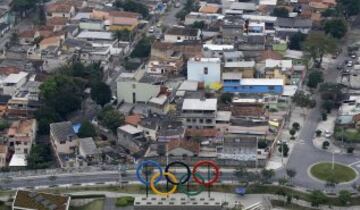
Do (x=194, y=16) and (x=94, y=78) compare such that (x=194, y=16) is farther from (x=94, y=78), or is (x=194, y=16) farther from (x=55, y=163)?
(x=55, y=163)

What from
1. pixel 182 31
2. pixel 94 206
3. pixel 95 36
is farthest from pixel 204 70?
pixel 94 206

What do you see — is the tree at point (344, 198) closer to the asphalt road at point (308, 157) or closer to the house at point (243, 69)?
the asphalt road at point (308, 157)

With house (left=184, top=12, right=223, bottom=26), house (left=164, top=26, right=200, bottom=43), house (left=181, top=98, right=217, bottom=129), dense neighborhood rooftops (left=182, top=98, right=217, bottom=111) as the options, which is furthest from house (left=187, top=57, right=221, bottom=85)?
house (left=184, top=12, right=223, bottom=26)

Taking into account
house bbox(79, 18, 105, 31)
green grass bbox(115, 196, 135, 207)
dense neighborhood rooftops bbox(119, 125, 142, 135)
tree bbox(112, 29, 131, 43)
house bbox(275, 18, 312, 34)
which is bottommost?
green grass bbox(115, 196, 135, 207)

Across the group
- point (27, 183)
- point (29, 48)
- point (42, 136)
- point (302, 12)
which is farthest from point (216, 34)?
point (27, 183)

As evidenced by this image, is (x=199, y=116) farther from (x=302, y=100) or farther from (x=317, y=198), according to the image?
(x=317, y=198)

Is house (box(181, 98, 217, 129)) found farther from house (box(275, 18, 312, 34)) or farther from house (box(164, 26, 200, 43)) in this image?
house (box(275, 18, 312, 34))

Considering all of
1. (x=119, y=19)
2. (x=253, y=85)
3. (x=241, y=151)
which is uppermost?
(x=119, y=19)
